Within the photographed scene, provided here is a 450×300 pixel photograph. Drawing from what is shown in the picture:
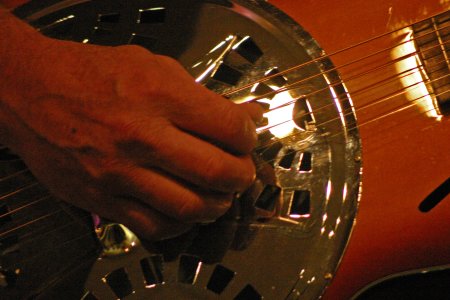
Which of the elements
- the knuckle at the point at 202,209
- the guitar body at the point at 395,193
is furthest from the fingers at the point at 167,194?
the guitar body at the point at 395,193

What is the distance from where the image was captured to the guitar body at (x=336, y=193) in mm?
551

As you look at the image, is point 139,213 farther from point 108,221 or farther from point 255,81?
point 255,81

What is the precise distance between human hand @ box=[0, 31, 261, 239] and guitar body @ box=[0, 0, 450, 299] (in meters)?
0.07

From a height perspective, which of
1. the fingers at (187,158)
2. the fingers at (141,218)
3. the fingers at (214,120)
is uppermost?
the fingers at (214,120)

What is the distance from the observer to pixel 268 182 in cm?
57

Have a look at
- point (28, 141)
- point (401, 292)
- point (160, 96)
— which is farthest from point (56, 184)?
point (401, 292)

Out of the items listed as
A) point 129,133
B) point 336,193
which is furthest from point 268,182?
point 129,133

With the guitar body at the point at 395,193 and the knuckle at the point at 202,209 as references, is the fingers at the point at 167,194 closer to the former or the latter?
the knuckle at the point at 202,209

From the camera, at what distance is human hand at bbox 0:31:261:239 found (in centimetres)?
46

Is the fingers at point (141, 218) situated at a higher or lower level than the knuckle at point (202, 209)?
lower

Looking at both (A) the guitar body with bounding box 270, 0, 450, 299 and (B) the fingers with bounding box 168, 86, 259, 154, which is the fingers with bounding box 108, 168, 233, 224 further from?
(A) the guitar body with bounding box 270, 0, 450, 299

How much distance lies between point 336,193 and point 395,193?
0.07 metres

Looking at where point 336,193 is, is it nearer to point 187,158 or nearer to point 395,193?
point 395,193

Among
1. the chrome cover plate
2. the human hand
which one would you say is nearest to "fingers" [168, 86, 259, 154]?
the human hand
